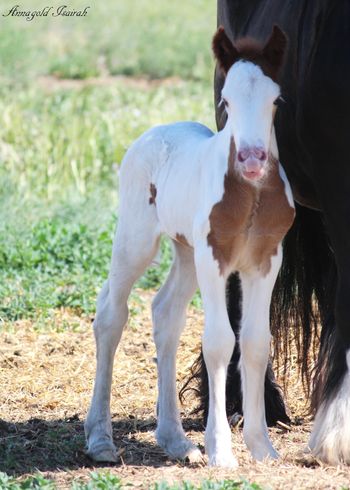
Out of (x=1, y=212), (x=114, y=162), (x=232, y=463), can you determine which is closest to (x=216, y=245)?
(x=232, y=463)

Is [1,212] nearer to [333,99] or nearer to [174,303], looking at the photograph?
[174,303]

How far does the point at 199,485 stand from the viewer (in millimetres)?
3943

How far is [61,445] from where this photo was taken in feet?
→ 16.2

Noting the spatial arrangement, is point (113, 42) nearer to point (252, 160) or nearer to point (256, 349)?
point (256, 349)

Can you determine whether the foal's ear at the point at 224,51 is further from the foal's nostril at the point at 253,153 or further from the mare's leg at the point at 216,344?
the mare's leg at the point at 216,344

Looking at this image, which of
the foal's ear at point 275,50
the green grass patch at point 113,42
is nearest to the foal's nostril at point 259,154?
the foal's ear at point 275,50

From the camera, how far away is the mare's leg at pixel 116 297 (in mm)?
4793

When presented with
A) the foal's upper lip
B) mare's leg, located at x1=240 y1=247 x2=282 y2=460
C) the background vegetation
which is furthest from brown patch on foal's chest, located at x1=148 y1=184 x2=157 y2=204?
the background vegetation

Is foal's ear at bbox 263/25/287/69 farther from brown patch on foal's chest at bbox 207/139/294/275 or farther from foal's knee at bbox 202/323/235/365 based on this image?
foal's knee at bbox 202/323/235/365

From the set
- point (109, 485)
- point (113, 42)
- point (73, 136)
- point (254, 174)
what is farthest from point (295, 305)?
point (113, 42)

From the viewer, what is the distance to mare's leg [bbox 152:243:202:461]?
15.8 ft

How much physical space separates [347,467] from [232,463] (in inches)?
16.8

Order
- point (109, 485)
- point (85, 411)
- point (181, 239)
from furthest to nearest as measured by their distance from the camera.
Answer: point (85, 411), point (181, 239), point (109, 485)

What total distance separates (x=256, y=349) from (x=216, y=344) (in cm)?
17
